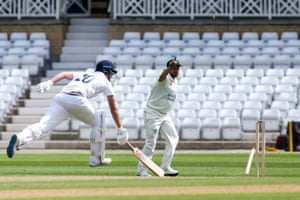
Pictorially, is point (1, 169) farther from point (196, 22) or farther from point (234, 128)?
point (196, 22)

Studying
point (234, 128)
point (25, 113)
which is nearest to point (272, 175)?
point (234, 128)

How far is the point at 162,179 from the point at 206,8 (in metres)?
20.5

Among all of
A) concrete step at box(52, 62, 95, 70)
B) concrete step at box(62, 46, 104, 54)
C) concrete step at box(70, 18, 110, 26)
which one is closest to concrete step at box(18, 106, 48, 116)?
concrete step at box(52, 62, 95, 70)

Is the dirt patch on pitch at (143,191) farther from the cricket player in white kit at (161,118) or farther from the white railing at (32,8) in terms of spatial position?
the white railing at (32,8)

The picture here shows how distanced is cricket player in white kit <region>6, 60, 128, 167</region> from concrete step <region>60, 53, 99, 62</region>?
60.1 feet

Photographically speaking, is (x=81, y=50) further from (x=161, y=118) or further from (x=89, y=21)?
(x=161, y=118)

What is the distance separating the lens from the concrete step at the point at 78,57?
35.5 m

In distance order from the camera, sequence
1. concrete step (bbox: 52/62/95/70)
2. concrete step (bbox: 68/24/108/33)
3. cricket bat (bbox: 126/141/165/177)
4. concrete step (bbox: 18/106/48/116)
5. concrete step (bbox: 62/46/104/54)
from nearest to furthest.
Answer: cricket bat (bbox: 126/141/165/177) < concrete step (bbox: 18/106/48/116) < concrete step (bbox: 52/62/95/70) < concrete step (bbox: 62/46/104/54) < concrete step (bbox: 68/24/108/33)

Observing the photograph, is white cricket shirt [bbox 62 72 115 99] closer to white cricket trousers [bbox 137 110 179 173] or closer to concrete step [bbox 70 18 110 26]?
white cricket trousers [bbox 137 110 179 173]

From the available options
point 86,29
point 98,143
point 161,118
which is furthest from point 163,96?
point 86,29

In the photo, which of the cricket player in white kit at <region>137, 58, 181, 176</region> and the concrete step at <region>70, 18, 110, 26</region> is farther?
the concrete step at <region>70, 18, 110, 26</region>

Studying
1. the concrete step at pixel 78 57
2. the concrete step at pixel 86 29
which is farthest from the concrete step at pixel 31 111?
the concrete step at pixel 86 29

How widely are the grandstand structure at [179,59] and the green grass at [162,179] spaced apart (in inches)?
98.8

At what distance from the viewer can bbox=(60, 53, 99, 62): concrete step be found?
35.5m
